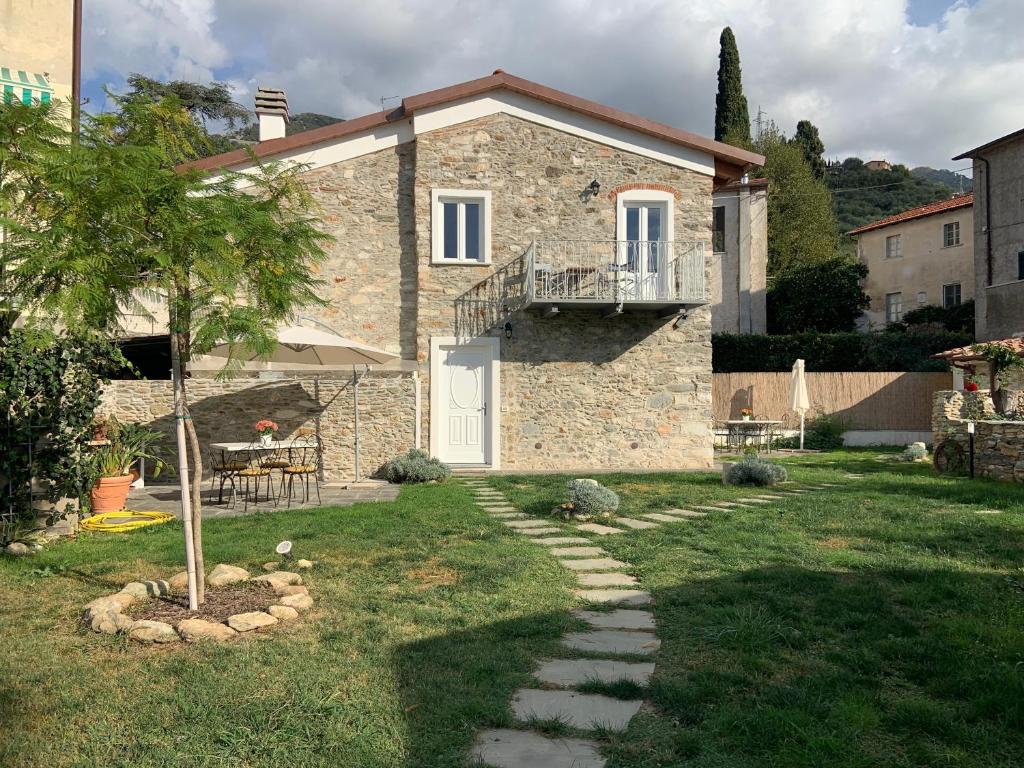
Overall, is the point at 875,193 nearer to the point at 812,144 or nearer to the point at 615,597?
the point at 812,144

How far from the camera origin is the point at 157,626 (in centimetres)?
398

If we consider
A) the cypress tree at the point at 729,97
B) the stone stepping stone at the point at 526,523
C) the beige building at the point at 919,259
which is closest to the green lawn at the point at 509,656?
the stone stepping stone at the point at 526,523

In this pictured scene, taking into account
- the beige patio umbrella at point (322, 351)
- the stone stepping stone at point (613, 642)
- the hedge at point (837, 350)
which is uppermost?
the hedge at point (837, 350)

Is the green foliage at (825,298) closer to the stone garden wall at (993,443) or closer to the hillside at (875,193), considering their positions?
the stone garden wall at (993,443)

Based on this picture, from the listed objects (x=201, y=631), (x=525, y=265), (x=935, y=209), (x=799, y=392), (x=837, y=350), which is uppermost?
(x=935, y=209)

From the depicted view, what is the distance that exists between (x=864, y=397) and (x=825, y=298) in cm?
720

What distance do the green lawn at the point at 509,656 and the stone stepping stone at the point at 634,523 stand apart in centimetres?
50

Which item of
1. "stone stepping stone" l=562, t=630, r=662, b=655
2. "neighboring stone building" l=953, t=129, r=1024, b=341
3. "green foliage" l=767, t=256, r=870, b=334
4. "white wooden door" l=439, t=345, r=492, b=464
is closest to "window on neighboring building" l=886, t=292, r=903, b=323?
"green foliage" l=767, t=256, r=870, b=334

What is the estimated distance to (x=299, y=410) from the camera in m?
11.9

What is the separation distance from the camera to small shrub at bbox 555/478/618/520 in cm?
770

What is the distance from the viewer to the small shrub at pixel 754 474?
407 inches

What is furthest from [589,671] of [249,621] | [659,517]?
[659,517]

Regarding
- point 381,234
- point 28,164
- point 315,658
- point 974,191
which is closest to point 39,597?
point 315,658

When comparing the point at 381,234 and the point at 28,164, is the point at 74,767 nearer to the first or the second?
the point at 28,164
